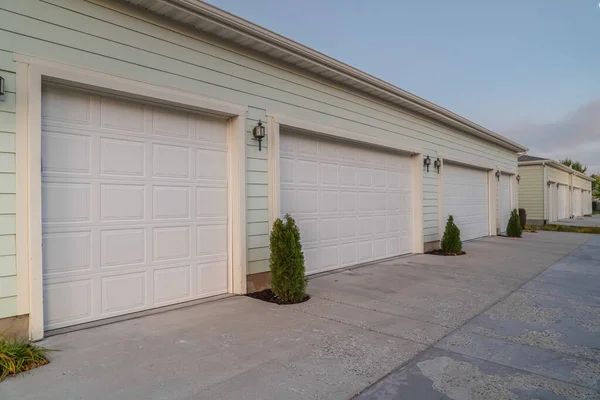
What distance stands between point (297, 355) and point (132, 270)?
7.18ft

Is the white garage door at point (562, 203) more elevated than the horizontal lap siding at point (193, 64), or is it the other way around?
the horizontal lap siding at point (193, 64)

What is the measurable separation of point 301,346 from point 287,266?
152 centimetres

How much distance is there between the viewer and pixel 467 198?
1136cm

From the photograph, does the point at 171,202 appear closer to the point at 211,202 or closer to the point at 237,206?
the point at 211,202

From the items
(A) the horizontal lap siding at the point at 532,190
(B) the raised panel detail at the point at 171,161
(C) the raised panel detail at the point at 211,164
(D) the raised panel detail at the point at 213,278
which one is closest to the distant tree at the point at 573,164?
(A) the horizontal lap siding at the point at 532,190

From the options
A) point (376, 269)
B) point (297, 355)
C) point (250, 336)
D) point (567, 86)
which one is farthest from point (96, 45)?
point (567, 86)

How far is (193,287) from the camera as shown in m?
4.66

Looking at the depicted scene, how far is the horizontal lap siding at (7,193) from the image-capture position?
3.13 meters

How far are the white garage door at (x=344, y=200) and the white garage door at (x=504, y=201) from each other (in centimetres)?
710

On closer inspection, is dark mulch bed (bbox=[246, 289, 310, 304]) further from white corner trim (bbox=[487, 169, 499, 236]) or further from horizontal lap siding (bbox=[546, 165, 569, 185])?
horizontal lap siding (bbox=[546, 165, 569, 185])

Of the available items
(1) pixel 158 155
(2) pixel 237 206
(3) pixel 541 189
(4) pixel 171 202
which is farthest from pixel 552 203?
(1) pixel 158 155

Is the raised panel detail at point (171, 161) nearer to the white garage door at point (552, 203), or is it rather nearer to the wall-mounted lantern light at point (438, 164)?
the wall-mounted lantern light at point (438, 164)

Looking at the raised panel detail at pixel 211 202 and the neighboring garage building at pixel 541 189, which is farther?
the neighboring garage building at pixel 541 189

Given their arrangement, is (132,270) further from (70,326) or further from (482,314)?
(482,314)
